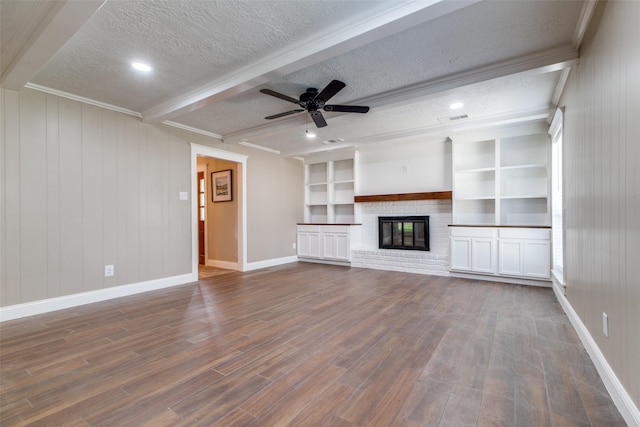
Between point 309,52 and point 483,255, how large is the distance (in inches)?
158

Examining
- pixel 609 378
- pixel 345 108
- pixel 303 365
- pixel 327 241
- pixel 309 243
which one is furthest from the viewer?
pixel 309 243

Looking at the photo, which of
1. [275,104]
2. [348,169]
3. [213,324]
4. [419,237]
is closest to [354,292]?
[213,324]

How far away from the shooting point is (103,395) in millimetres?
1676

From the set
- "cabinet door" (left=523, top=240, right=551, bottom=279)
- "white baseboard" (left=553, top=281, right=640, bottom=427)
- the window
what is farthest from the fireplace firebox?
"white baseboard" (left=553, top=281, right=640, bottom=427)

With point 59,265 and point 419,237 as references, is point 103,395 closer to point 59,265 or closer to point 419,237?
point 59,265

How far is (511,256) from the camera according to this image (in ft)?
14.2

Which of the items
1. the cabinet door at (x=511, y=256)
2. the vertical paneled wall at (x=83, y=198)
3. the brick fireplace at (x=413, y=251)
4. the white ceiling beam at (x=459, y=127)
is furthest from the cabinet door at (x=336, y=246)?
the vertical paneled wall at (x=83, y=198)

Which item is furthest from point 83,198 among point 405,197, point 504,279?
point 504,279

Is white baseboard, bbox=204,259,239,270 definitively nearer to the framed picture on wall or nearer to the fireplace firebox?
the framed picture on wall

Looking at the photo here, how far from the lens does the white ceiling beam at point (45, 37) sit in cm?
185

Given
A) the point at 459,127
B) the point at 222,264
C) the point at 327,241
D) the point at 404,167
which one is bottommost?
the point at 222,264

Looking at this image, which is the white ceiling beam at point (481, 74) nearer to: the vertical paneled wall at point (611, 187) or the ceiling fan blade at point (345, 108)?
the vertical paneled wall at point (611, 187)

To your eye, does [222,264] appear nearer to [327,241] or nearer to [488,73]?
[327,241]

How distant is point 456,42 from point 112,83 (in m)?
3.45
